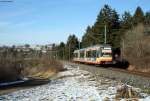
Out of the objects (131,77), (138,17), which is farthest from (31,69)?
(131,77)

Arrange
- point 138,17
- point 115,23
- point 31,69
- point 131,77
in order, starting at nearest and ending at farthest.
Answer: point 131,77
point 31,69
point 138,17
point 115,23

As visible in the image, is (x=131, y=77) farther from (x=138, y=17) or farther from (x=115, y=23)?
(x=115, y=23)

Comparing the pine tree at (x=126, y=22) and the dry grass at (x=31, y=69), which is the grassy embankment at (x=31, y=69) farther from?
the pine tree at (x=126, y=22)

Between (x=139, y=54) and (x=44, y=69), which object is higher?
(x=139, y=54)

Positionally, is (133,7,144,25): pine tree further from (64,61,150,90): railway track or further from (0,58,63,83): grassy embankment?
(64,61,150,90): railway track

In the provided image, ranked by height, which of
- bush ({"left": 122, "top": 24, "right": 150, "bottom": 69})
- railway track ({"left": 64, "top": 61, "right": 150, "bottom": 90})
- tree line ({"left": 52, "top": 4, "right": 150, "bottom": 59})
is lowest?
railway track ({"left": 64, "top": 61, "right": 150, "bottom": 90})

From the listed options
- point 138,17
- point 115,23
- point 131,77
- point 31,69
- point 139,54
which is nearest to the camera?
point 131,77

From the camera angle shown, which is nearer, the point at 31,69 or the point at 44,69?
the point at 44,69

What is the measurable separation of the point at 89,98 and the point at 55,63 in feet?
124

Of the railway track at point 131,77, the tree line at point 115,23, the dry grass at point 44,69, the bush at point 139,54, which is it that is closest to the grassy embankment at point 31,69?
the dry grass at point 44,69

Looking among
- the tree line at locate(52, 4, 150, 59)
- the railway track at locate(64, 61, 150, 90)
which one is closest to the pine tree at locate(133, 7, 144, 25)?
the tree line at locate(52, 4, 150, 59)

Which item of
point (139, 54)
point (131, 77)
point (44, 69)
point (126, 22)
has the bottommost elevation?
point (131, 77)

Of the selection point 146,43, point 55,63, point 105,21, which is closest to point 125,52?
point 146,43

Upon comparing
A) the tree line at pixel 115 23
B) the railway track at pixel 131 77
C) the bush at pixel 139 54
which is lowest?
the railway track at pixel 131 77
